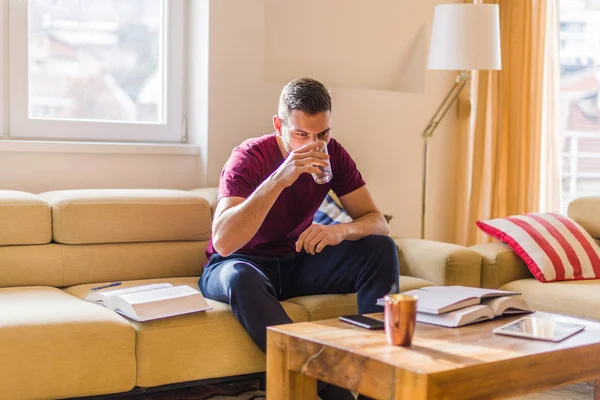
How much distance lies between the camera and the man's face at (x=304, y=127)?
98.1 inches

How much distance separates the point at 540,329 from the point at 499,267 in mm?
1100

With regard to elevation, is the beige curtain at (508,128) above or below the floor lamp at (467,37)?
below

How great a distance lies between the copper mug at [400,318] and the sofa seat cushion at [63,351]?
2.81 ft

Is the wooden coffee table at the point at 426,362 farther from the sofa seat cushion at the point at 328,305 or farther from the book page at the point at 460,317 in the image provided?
the sofa seat cushion at the point at 328,305

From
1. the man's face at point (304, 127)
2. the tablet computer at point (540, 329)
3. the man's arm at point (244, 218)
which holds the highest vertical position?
the man's face at point (304, 127)

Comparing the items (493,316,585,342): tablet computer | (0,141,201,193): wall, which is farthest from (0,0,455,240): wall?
(493,316,585,342): tablet computer

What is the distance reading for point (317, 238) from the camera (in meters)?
2.54

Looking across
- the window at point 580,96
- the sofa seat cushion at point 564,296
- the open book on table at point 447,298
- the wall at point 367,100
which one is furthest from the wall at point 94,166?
the window at point 580,96

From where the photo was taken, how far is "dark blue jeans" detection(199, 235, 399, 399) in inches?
91.8

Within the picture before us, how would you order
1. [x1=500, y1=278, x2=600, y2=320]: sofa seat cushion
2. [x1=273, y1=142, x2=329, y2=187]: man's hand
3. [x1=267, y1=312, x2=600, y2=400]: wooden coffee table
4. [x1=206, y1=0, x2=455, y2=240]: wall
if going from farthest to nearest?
[x1=206, y1=0, x2=455, y2=240]: wall, [x1=500, y1=278, x2=600, y2=320]: sofa seat cushion, [x1=273, y1=142, x2=329, y2=187]: man's hand, [x1=267, y1=312, x2=600, y2=400]: wooden coffee table

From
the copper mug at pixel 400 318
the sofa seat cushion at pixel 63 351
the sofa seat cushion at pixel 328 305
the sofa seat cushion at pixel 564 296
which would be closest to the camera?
the copper mug at pixel 400 318

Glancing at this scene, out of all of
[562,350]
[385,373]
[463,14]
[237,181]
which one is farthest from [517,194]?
[385,373]

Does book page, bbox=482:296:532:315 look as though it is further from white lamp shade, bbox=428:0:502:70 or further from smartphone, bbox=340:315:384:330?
white lamp shade, bbox=428:0:502:70

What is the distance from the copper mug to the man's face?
0.83 m
